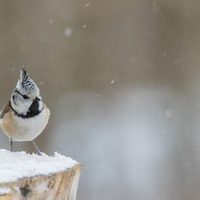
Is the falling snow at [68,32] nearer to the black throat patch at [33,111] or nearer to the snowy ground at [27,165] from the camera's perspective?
the black throat patch at [33,111]

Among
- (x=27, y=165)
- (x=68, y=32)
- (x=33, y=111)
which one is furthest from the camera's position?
(x=68, y=32)

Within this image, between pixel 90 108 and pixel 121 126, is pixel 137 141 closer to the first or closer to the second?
pixel 121 126

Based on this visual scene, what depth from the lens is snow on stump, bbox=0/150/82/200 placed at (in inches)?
73.6

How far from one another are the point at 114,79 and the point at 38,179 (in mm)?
4616

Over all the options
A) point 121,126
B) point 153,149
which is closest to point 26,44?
point 121,126

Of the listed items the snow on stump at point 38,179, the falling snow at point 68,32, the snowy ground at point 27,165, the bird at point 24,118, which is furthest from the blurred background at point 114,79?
the snow on stump at point 38,179

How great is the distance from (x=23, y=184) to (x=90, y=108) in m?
4.56

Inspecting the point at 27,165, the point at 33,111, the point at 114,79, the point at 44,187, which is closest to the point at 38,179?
the point at 44,187

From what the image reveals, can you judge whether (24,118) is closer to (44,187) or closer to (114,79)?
(44,187)

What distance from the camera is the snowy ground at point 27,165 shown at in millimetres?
1936

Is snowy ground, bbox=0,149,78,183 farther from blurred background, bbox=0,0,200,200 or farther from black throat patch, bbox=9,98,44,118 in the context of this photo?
blurred background, bbox=0,0,200,200

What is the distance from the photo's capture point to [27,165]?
6.82ft

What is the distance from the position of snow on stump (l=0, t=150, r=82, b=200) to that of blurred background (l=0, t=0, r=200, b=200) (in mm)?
3847

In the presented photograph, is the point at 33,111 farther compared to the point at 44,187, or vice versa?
the point at 33,111
